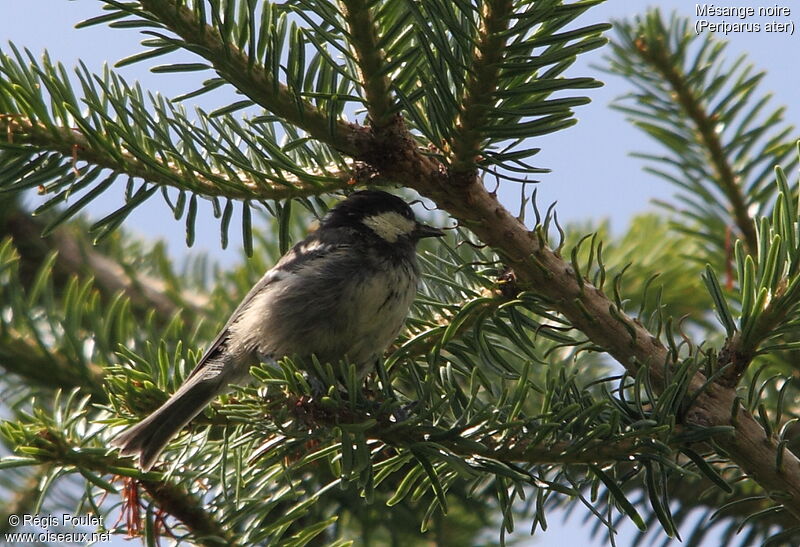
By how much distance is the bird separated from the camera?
7.18 ft

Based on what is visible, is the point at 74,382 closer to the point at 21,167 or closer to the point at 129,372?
the point at 129,372

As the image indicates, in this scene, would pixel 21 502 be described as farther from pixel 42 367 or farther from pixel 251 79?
pixel 251 79

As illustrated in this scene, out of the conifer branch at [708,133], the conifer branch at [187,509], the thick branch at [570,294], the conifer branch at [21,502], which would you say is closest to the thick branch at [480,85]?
the thick branch at [570,294]

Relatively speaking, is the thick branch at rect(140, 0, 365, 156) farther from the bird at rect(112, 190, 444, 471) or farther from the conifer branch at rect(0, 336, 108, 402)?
the conifer branch at rect(0, 336, 108, 402)

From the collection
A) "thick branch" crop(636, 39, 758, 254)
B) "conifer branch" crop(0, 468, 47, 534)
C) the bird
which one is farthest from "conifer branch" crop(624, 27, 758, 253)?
"conifer branch" crop(0, 468, 47, 534)

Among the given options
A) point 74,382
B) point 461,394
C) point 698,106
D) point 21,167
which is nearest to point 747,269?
point 461,394

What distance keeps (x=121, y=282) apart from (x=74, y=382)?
3.23 feet

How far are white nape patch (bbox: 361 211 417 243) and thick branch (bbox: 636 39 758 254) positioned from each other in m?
0.83

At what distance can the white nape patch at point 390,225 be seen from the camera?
253cm

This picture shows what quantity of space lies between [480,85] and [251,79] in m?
0.38

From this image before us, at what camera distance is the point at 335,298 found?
2.36 meters

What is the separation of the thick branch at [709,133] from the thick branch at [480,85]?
0.91 metres

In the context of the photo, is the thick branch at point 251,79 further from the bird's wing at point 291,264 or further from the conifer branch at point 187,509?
the bird's wing at point 291,264

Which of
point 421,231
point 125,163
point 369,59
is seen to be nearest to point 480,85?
point 369,59
